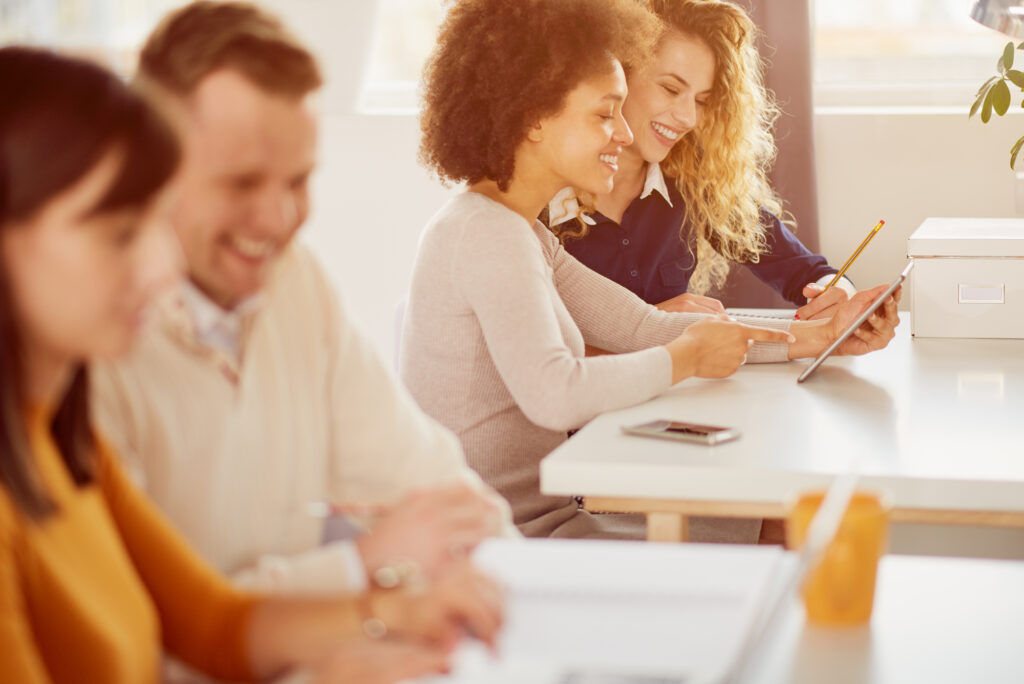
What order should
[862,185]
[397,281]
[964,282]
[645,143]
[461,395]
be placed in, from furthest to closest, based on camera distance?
1. [397,281]
2. [862,185]
3. [645,143]
4. [964,282]
5. [461,395]

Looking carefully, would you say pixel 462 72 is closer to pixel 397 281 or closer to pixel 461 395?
pixel 461 395

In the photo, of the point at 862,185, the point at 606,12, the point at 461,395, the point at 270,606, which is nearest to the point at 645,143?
the point at 606,12

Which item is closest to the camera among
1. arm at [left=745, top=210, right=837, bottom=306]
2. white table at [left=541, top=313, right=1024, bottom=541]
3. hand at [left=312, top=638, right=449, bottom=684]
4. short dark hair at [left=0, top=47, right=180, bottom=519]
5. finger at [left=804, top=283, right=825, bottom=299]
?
short dark hair at [left=0, top=47, right=180, bottom=519]

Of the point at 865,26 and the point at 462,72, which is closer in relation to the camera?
the point at 462,72

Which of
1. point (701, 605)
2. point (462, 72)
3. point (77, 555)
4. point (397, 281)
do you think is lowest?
point (397, 281)

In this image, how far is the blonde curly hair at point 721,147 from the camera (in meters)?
2.33

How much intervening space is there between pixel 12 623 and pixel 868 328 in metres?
1.54

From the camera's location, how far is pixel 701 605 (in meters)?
0.84

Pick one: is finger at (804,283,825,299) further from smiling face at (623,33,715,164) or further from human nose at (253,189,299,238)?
human nose at (253,189,299,238)

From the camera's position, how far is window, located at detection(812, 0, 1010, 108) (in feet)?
10.5

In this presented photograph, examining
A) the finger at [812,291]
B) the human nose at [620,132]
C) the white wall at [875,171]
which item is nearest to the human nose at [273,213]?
the human nose at [620,132]

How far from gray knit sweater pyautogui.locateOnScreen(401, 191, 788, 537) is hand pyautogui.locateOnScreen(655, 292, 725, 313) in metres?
0.47

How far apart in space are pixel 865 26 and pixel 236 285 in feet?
9.12

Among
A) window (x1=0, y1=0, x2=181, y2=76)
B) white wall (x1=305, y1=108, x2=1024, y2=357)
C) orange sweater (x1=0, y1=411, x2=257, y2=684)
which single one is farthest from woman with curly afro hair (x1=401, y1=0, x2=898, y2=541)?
window (x1=0, y1=0, x2=181, y2=76)
